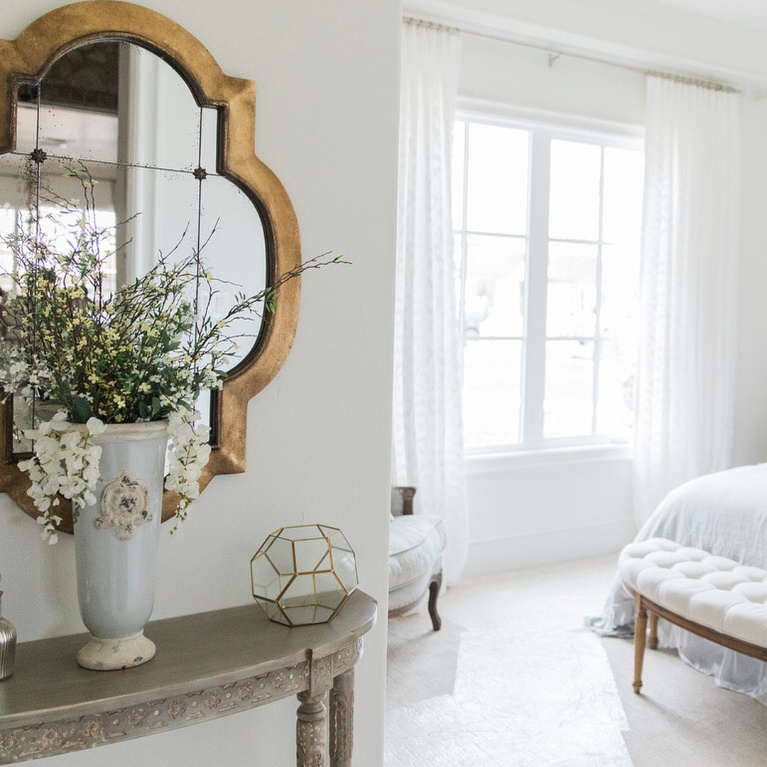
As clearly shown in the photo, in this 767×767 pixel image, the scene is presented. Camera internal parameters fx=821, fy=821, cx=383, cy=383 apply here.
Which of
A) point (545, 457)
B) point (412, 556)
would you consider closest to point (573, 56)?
point (545, 457)

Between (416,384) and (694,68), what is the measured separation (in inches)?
98.0

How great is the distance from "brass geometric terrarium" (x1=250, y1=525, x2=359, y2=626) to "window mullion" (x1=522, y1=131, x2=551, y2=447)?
3.06 meters

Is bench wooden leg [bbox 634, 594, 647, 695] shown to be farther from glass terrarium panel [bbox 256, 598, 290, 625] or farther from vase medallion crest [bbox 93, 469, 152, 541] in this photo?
vase medallion crest [bbox 93, 469, 152, 541]

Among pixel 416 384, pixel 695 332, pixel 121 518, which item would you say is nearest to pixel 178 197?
pixel 121 518

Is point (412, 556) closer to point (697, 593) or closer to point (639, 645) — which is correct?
point (639, 645)

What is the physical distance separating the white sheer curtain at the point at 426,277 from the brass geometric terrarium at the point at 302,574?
2199 mm

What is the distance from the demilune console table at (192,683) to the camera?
4.16 feet

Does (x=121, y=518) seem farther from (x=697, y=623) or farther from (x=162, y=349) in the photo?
(x=697, y=623)

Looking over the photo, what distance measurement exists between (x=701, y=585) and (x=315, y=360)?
5.90 ft

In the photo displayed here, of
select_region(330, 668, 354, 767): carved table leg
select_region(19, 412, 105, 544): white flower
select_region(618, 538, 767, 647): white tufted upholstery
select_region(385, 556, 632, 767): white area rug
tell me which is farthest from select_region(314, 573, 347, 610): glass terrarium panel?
select_region(618, 538, 767, 647): white tufted upholstery

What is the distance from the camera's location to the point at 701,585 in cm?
287

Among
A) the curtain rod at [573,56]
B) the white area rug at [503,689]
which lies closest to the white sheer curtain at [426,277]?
the curtain rod at [573,56]

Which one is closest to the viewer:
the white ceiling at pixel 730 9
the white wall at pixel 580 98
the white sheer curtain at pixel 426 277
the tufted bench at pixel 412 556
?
the tufted bench at pixel 412 556

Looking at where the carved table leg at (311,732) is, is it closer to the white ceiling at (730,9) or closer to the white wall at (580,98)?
the white wall at (580,98)
